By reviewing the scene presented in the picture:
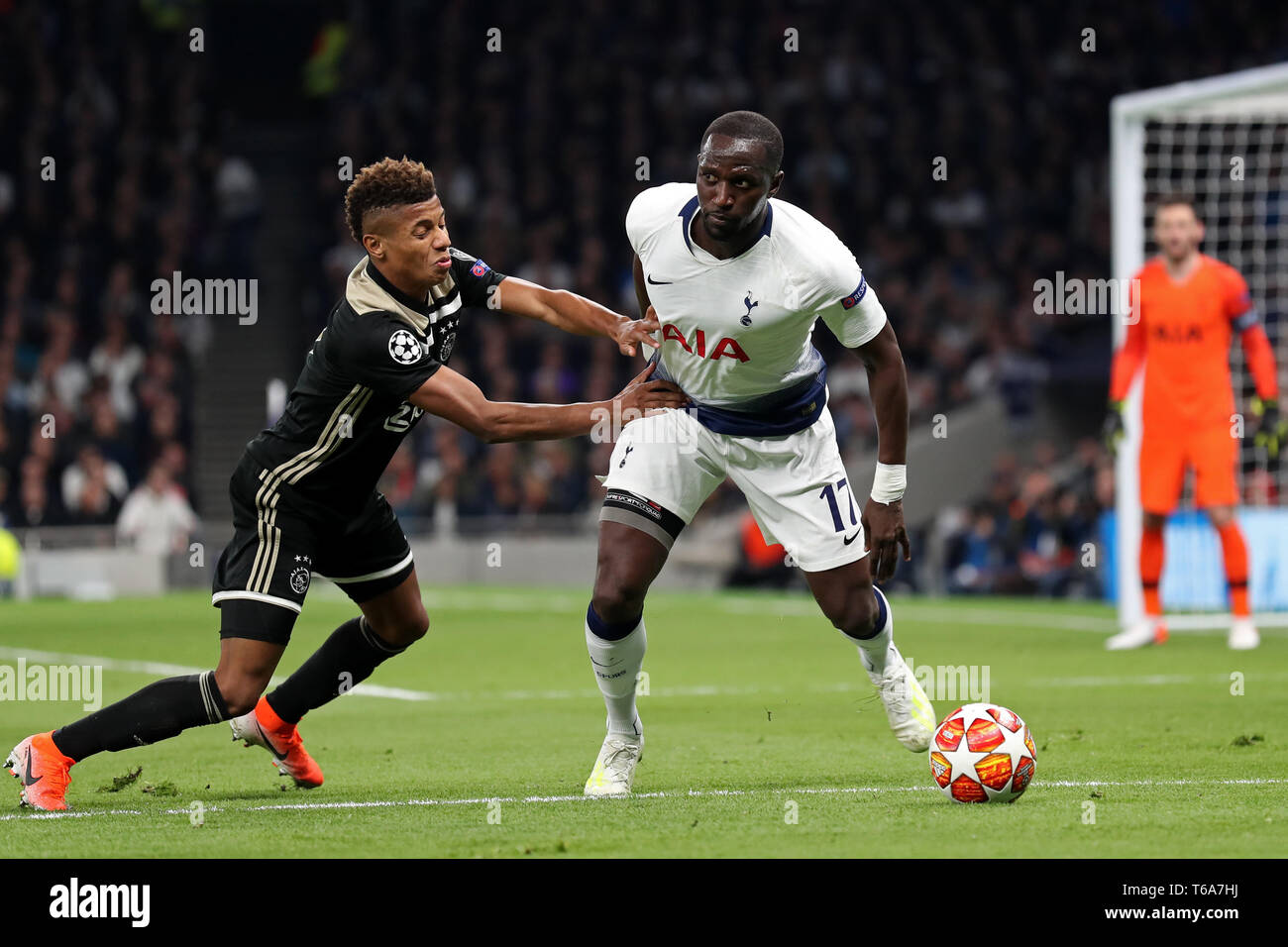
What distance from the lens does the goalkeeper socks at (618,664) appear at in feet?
A: 22.9

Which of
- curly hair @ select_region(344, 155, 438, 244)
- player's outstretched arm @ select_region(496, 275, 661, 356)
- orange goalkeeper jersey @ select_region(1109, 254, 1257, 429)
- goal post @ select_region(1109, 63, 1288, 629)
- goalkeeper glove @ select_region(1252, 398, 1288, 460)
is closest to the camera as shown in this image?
curly hair @ select_region(344, 155, 438, 244)

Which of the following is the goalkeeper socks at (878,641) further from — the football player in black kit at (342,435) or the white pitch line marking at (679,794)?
the football player in black kit at (342,435)

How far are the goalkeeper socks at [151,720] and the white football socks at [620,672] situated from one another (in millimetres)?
1395

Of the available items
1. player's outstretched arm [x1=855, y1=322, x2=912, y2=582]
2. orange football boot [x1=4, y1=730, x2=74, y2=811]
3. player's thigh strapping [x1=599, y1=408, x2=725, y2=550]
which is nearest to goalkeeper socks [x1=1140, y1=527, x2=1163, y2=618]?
player's outstretched arm [x1=855, y1=322, x2=912, y2=582]

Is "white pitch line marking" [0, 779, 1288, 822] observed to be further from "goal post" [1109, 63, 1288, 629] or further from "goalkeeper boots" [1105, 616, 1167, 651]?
"goal post" [1109, 63, 1288, 629]

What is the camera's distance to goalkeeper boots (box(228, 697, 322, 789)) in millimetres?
7180

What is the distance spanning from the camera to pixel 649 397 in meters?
6.38

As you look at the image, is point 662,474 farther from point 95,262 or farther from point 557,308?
point 95,262

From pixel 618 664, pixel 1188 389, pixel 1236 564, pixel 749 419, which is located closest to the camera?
pixel 618 664

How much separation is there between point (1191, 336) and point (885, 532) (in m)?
6.42

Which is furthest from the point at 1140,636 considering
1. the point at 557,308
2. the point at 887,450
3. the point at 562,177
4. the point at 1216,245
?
the point at 562,177

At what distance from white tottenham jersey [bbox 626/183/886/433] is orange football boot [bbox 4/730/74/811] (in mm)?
2676

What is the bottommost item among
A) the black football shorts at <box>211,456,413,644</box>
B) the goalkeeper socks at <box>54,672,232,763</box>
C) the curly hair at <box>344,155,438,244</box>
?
the goalkeeper socks at <box>54,672,232,763</box>
